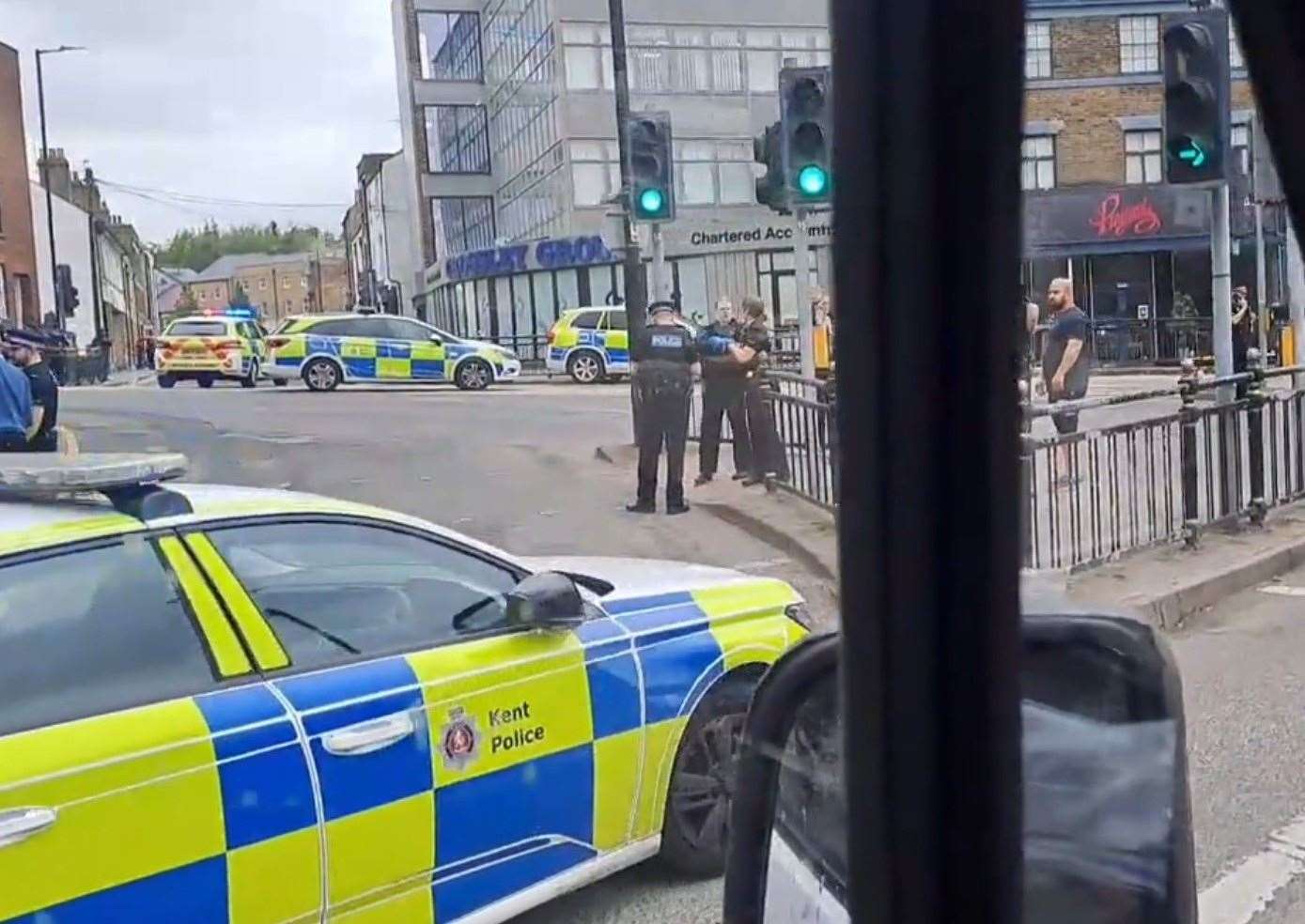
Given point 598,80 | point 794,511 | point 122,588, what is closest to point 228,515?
point 122,588

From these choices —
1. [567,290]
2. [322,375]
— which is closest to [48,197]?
[322,375]

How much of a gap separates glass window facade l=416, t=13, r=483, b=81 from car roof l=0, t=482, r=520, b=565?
A: 3.25 metres

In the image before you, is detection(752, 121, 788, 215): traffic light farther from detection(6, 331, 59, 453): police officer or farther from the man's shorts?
detection(6, 331, 59, 453): police officer

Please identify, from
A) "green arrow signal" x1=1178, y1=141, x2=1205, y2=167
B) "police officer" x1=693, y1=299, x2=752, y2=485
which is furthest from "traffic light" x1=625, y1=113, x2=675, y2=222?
"green arrow signal" x1=1178, y1=141, x2=1205, y2=167

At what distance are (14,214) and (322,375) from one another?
11.3 metres

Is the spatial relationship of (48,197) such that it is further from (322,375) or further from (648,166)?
(322,375)

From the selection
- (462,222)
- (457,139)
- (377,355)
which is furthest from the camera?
(377,355)

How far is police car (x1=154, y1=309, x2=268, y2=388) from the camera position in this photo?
39.8ft

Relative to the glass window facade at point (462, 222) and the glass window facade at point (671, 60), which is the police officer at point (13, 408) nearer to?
the glass window facade at point (671, 60)

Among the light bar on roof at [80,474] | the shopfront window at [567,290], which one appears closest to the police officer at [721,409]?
the light bar on roof at [80,474]

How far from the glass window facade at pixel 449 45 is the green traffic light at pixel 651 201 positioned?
276 centimetres

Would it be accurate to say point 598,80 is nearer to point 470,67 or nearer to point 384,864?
point 470,67

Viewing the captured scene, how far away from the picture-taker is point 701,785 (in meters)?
3.47

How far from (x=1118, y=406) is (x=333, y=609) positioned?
477 centimetres
